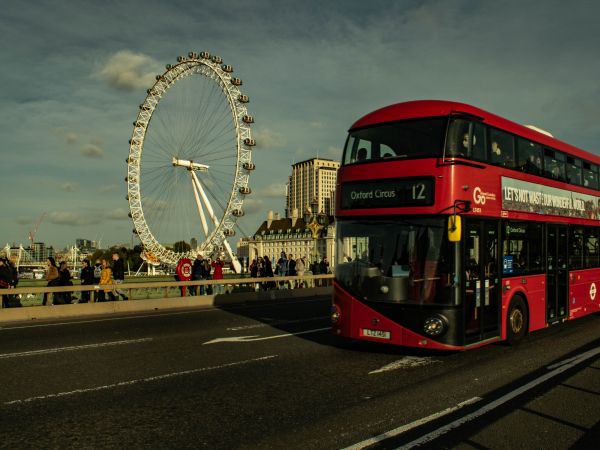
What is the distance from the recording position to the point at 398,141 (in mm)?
9875

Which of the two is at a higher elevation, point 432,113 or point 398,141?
point 432,113

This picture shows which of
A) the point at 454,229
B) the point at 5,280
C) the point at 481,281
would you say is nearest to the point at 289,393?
the point at 454,229

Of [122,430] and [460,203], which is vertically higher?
[460,203]

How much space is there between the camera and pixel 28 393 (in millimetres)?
7355

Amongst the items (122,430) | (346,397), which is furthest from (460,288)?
(122,430)

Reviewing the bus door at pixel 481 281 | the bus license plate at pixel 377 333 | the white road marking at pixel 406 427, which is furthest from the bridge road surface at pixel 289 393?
the bus door at pixel 481 281

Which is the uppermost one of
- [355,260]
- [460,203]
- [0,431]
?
[460,203]

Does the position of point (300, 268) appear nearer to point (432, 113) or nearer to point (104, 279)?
point (104, 279)

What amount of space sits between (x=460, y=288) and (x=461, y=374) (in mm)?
1301

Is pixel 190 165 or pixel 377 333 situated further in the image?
pixel 190 165

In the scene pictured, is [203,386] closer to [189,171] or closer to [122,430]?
[122,430]

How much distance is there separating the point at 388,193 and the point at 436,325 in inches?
86.7

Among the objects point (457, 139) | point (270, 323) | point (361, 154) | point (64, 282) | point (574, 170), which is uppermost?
point (574, 170)

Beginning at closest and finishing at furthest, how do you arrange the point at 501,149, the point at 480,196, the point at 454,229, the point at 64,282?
1. the point at 454,229
2. the point at 480,196
3. the point at 501,149
4. the point at 64,282
